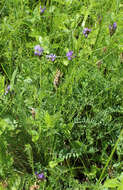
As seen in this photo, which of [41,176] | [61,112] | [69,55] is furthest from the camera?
[69,55]

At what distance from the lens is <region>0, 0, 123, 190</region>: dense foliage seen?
3.94 feet

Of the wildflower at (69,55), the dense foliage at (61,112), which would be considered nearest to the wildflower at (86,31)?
the dense foliage at (61,112)

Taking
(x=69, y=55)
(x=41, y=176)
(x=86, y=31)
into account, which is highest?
(x=86, y=31)

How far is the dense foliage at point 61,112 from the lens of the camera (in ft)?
3.94

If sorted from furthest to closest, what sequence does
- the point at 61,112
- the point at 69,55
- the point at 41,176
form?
the point at 69,55 → the point at 61,112 → the point at 41,176

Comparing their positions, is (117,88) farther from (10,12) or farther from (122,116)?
(10,12)

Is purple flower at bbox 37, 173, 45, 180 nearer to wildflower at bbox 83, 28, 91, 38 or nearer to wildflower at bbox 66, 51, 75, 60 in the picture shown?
wildflower at bbox 66, 51, 75, 60

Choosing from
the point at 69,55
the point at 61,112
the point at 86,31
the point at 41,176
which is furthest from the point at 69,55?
the point at 41,176

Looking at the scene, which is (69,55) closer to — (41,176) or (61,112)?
(61,112)

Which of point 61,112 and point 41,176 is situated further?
point 61,112

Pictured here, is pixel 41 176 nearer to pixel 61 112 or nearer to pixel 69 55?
pixel 61 112

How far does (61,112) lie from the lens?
4.66 feet

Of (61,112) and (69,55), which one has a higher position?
(69,55)

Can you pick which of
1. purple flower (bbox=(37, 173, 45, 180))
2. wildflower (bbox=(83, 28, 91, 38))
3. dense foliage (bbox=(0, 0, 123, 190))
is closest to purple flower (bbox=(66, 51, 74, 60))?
dense foliage (bbox=(0, 0, 123, 190))
